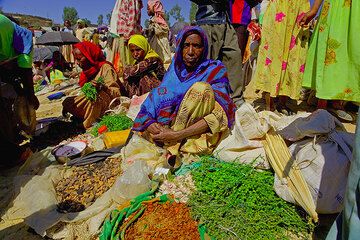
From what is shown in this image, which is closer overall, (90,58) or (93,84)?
(93,84)

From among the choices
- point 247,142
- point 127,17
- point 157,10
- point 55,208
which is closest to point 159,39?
point 157,10

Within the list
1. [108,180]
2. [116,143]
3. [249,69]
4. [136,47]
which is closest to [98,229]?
[108,180]

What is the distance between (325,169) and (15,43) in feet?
11.0

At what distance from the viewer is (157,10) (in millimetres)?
6238

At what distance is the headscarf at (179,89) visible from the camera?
2.87 metres

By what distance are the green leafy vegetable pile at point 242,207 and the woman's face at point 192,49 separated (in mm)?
1164

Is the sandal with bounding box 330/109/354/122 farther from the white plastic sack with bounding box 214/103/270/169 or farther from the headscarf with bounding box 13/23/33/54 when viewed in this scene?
the headscarf with bounding box 13/23/33/54

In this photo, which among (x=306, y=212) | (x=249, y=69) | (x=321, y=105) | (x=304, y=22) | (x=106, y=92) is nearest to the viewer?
(x=306, y=212)

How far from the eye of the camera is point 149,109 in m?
2.95

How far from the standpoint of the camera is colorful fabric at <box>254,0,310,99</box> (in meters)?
3.40

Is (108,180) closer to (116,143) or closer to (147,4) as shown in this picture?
(116,143)

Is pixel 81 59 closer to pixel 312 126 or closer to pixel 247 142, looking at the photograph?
pixel 247 142

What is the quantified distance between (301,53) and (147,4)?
4035 mm

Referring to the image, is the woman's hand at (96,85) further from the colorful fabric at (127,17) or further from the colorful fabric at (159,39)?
the colorful fabric at (159,39)
